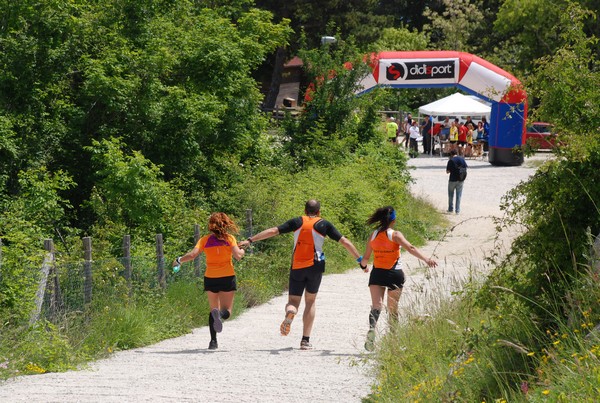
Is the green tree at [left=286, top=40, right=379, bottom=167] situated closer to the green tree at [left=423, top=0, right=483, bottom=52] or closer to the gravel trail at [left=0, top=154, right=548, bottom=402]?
the gravel trail at [left=0, top=154, right=548, bottom=402]

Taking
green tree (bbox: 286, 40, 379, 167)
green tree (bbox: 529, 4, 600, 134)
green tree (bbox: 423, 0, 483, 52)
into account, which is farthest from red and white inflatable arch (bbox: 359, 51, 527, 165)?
green tree (bbox: 423, 0, 483, 52)

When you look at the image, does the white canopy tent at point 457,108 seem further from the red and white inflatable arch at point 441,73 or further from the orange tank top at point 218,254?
the orange tank top at point 218,254

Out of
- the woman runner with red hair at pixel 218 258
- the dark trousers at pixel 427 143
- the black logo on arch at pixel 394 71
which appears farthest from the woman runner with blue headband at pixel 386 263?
the dark trousers at pixel 427 143

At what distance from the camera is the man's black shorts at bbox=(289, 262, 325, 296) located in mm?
11094

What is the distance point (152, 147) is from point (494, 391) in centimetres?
1510

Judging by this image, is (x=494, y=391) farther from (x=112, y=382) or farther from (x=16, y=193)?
(x=16, y=193)

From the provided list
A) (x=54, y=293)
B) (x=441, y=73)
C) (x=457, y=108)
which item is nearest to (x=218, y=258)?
(x=54, y=293)

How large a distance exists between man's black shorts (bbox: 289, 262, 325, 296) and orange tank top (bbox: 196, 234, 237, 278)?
78cm

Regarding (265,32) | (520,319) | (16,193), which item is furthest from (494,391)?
(265,32)

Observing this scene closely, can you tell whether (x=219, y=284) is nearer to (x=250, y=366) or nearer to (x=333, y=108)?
(x=250, y=366)

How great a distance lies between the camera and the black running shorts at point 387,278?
10703 mm

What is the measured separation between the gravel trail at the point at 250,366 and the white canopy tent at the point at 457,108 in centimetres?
2484

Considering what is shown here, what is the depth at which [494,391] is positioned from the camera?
6676mm

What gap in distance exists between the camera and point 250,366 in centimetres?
970
